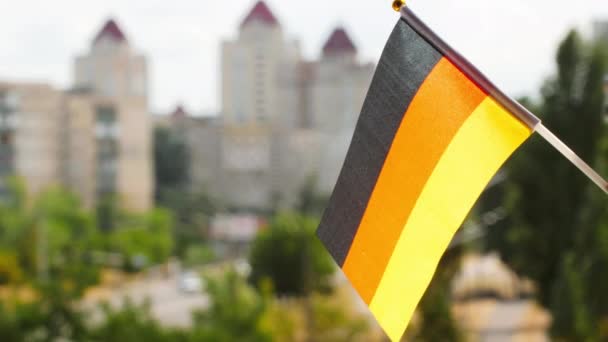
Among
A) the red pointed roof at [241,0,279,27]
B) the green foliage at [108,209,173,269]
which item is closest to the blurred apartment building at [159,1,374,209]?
the red pointed roof at [241,0,279,27]

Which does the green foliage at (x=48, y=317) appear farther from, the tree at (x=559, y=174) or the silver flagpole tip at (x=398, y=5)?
the silver flagpole tip at (x=398, y=5)

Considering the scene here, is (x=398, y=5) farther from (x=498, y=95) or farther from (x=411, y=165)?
(x=411, y=165)

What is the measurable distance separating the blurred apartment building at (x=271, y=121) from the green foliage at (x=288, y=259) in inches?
1847

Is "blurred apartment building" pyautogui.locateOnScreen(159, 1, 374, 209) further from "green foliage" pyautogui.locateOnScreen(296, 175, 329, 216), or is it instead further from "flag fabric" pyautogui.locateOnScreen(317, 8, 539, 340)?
"flag fabric" pyautogui.locateOnScreen(317, 8, 539, 340)

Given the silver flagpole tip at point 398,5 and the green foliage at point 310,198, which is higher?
the green foliage at point 310,198

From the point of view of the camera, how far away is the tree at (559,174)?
22609 millimetres

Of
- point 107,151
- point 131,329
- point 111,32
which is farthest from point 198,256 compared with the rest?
point 131,329

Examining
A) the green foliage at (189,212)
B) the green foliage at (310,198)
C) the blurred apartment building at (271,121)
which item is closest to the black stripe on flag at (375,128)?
the green foliage at (189,212)

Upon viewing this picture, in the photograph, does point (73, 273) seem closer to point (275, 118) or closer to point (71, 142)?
point (71, 142)

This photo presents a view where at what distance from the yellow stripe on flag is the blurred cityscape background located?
13944 mm

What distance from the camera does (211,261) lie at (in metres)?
65.8

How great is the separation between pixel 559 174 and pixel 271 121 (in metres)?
65.2

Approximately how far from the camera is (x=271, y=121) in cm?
8825

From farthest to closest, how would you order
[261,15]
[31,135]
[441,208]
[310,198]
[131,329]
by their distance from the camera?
[261,15] < [310,198] < [31,135] < [131,329] < [441,208]
